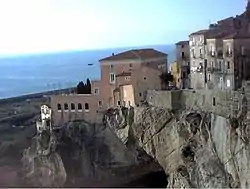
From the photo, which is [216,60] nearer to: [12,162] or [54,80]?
[12,162]

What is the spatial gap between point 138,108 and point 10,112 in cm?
1017

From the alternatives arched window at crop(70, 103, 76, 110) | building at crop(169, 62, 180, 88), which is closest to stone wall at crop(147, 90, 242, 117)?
building at crop(169, 62, 180, 88)

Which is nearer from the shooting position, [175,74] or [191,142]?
[191,142]

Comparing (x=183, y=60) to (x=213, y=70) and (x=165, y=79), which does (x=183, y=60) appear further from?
(x=213, y=70)

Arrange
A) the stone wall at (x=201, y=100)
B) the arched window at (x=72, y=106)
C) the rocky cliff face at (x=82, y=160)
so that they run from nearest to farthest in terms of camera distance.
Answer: the stone wall at (x=201, y=100) < the rocky cliff face at (x=82, y=160) < the arched window at (x=72, y=106)

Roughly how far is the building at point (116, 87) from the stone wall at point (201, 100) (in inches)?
24.1

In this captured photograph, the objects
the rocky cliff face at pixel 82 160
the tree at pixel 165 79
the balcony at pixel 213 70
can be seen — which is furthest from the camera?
the rocky cliff face at pixel 82 160

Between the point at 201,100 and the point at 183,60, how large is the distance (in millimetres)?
2925

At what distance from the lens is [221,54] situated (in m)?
10.2

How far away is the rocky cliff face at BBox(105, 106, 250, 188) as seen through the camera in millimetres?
8055

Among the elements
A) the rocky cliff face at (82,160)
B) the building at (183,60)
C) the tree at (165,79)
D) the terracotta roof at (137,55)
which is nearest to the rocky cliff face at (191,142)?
the rocky cliff face at (82,160)

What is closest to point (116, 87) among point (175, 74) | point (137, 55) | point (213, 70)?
point (137, 55)

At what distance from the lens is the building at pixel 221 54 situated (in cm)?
977

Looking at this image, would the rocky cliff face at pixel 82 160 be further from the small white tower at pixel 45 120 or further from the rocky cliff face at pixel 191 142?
the rocky cliff face at pixel 191 142
